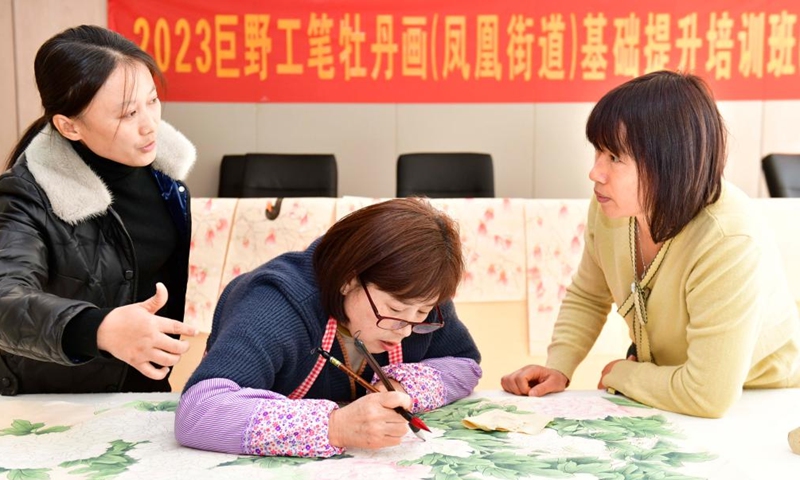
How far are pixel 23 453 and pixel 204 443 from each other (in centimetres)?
25

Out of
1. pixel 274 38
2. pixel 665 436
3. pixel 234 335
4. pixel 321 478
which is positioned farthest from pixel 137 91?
pixel 274 38

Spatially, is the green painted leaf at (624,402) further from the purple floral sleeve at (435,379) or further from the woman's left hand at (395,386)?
the woman's left hand at (395,386)

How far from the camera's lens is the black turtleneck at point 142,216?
61.6 inches

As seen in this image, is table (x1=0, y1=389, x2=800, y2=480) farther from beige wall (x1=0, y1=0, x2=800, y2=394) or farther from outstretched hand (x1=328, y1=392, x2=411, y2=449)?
beige wall (x1=0, y1=0, x2=800, y2=394)

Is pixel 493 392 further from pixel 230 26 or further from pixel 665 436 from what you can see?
pixel 230 26

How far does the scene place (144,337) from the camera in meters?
1.05

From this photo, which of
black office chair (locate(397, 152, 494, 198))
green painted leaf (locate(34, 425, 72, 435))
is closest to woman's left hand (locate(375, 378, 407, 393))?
green painted leaf (locate(34, 425, 72, 435))

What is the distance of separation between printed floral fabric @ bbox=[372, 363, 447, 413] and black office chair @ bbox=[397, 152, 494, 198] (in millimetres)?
2605

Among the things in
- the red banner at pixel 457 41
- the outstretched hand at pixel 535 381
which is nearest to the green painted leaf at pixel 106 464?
the outstretched hand at pixel 535 381

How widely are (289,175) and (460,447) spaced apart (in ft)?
10.7

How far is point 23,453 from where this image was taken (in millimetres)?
1112

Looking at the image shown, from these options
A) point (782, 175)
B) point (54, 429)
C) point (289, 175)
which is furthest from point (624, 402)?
point (289, 175)

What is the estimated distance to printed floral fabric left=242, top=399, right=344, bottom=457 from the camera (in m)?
1.09

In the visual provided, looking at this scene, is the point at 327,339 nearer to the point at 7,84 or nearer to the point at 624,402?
the point at 624,402
